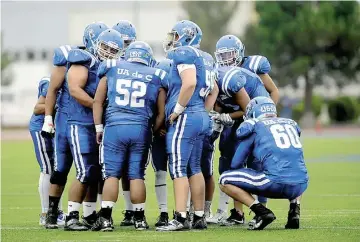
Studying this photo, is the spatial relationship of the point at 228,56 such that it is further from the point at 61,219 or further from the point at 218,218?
the point at 61,219

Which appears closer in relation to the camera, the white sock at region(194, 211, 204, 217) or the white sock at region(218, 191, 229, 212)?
the white sock at region(194, 211, 204, 217)

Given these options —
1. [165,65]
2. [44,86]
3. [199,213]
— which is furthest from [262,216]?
[44,86]

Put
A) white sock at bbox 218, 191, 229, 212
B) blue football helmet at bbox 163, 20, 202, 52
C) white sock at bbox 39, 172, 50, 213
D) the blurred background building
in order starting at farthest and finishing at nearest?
the blurred background building, white sock at bbox 218, 191, 229, 212, white sock at bbox 39, 172, 50, 213, blue football helmet at bbox 163, 20, 202, 52

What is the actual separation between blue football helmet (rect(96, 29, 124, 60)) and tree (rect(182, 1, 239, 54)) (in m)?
50.9

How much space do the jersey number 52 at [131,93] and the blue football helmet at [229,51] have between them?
4.05 ft

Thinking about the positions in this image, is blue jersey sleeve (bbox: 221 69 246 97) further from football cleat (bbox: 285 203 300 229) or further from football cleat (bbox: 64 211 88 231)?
football cleat (bbox: 64 211 88 231)

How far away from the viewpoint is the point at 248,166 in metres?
9.59

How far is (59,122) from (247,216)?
2.62 m

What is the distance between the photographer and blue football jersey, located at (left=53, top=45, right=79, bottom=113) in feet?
29.8

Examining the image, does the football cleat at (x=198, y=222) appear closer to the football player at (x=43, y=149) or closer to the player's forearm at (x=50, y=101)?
the football player at (x=43, y=149)

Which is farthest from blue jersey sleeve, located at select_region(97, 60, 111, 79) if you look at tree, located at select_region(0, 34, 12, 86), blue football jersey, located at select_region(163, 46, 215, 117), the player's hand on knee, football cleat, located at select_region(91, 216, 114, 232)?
Result: tree, located at select_region(0, 34, 12, 86)

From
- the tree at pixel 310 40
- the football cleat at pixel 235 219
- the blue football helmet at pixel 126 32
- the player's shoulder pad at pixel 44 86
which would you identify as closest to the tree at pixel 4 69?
the tree at pixel 310 40

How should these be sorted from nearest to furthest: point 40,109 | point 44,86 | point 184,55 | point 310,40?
point 184,55 → point 40,109 → point 44,86 → point 310,40

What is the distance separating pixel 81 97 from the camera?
8.88 metres
